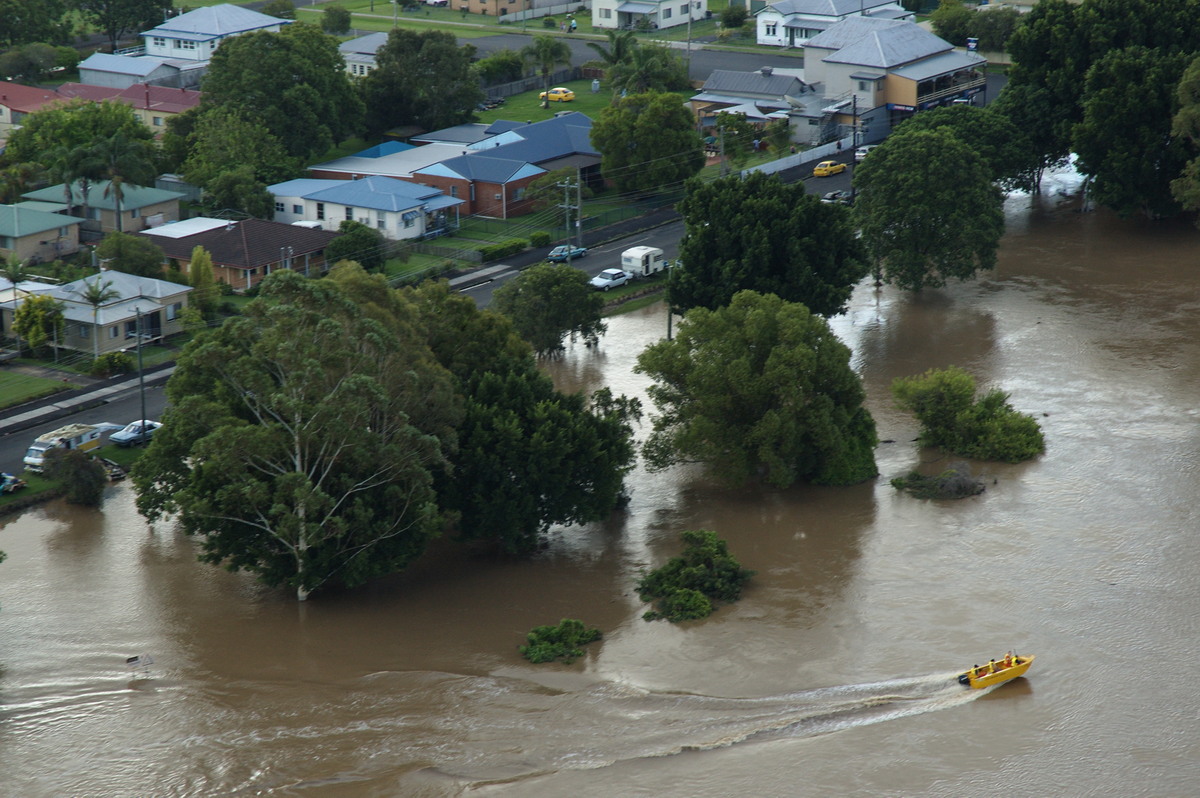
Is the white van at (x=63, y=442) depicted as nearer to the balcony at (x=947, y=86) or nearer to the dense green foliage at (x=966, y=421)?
the dense green foliage at (x=966, y=421)

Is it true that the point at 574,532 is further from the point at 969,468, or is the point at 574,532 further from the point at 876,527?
the point at 969,468

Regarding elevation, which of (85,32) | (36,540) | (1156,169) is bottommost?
(36,540)

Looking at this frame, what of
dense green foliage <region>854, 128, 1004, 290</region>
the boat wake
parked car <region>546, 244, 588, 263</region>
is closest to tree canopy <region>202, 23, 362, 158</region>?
parked car <region>546, 244, 588, 263</region>

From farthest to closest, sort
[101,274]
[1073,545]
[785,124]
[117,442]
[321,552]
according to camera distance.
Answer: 1. [785,124]
2. [101,274]
3. [117,442]
4. [1073,545]
5. [321,552]

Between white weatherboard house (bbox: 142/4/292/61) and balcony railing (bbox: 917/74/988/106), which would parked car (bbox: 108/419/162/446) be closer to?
balcony railing (bbox: 917/74/988/106)

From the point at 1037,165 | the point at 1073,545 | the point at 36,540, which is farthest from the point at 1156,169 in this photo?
the point at 36,540
